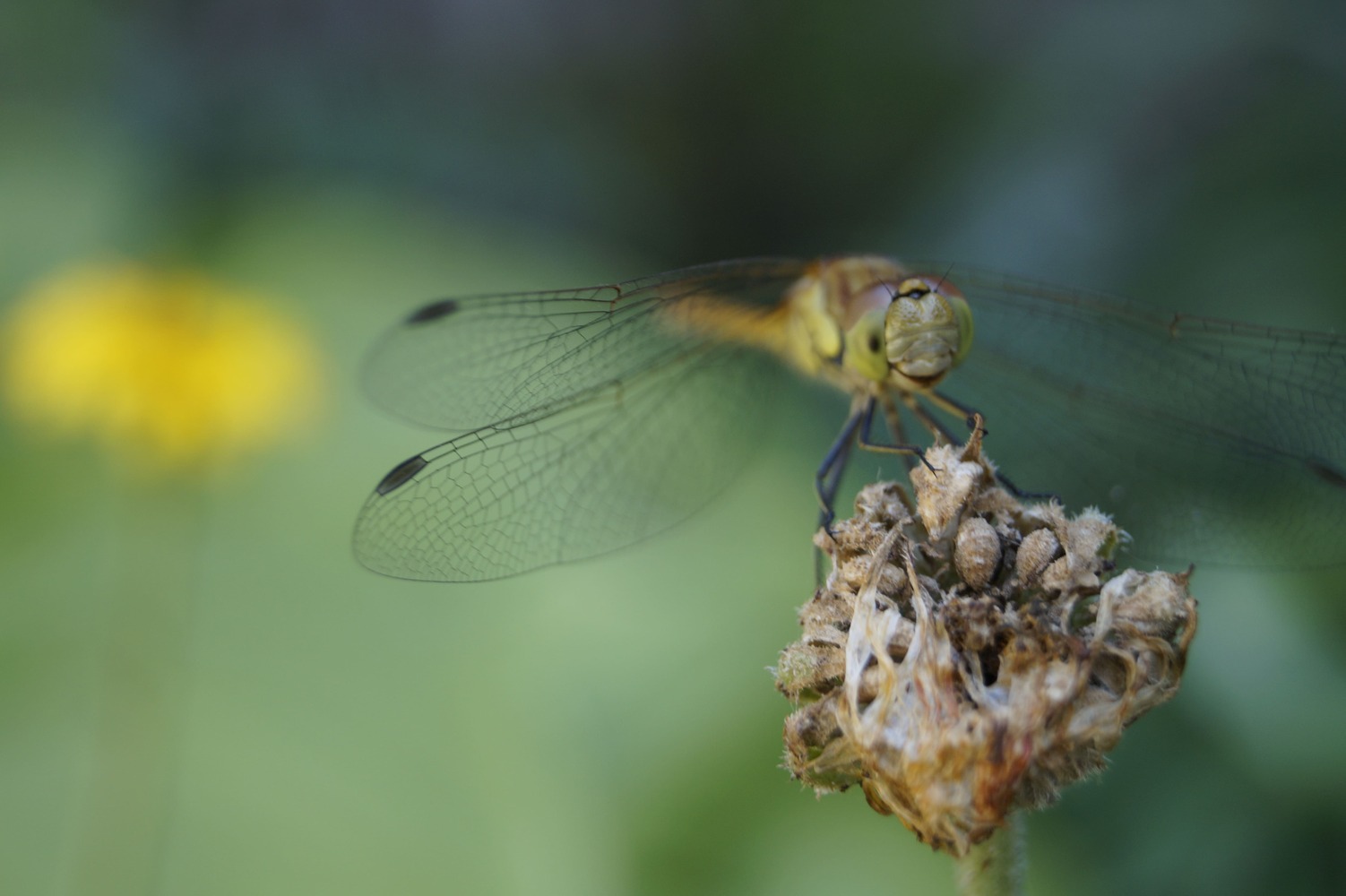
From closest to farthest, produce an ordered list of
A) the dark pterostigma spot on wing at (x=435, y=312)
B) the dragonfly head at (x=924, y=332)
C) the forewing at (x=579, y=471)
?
the dragonfly head at (x=924, y=332), the forewing at (x=579, y=471), the dark pterostigma spot on wing at (x=435, y=312)

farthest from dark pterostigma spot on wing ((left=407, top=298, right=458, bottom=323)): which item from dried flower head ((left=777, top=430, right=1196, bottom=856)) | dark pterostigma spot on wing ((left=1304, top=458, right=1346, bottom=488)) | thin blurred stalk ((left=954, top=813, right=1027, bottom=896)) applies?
dark pterostigma spot on wing ((left=1304, top=458, right=1346, bottom=488))

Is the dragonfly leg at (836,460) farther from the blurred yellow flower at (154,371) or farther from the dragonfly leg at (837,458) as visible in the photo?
the blurred yellow flower at (154,371)

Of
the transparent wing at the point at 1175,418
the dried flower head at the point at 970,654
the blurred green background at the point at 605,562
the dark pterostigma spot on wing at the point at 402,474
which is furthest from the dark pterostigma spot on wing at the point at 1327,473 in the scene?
A: the dark pterostigma spot on wing at the point at 402,474

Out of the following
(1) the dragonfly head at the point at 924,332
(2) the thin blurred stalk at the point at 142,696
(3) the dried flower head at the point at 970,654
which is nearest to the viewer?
(3) the dried flower head at the point at 970,654

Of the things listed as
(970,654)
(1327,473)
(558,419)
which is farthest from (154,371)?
(1327,473)

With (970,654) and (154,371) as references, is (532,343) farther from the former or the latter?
(154,371)

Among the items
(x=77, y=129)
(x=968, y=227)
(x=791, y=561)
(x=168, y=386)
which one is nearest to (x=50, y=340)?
(x=168, y=386)

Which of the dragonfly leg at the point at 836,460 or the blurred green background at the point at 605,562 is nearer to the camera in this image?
the dragonfly leg at the point at 836,460
